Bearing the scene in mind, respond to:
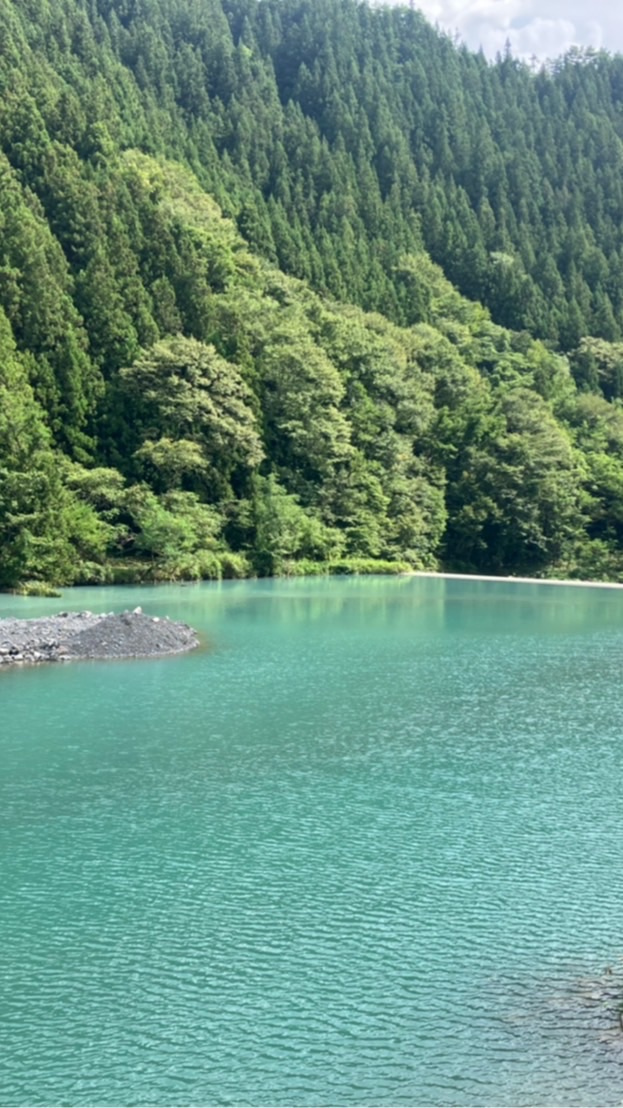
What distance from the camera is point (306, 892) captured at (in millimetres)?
9844

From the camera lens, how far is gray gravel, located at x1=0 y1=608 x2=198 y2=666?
2292cm

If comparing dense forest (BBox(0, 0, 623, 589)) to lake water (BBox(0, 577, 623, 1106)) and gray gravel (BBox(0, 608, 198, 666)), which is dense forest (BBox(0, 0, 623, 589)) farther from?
lake water (BBox(0, 577, 623, 1106))

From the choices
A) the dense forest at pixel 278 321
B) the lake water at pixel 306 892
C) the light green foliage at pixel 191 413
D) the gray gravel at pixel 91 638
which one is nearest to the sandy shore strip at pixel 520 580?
the dense forest at pixel 278 321

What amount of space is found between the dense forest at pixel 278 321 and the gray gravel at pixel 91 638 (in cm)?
1378

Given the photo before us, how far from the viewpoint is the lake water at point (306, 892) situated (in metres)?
6.84

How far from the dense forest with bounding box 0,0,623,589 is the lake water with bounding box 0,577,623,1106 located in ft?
77.3

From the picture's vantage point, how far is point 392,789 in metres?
13.5

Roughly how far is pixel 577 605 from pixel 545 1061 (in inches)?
1375

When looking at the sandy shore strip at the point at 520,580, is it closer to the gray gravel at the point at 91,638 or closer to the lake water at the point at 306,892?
the gray gravel at the point at 91,638

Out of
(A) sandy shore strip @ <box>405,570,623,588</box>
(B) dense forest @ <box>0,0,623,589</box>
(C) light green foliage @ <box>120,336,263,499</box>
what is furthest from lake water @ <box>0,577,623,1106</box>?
(A) sandy shore strip @ <box>405,570,623,588</box>

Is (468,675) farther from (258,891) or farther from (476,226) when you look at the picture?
→ (476,226)

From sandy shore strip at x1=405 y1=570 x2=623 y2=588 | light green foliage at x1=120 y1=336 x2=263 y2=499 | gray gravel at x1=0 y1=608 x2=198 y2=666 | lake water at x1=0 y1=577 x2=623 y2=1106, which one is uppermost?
light green foliage at x1=120 y1=336 x2=263 y2=499

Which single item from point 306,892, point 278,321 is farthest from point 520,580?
point 306,892

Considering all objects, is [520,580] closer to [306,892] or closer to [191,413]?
[191,413]
